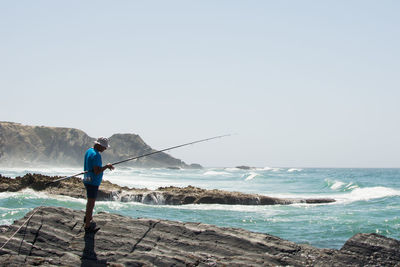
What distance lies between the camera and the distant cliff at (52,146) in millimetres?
115938

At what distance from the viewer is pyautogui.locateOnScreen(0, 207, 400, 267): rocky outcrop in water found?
299 inches

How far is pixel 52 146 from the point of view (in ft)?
427

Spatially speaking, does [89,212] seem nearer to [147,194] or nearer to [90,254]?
[90,254]

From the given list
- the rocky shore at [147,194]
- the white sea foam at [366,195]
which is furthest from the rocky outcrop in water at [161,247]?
the white sea foam at [366,195]

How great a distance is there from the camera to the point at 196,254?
25.7 feet

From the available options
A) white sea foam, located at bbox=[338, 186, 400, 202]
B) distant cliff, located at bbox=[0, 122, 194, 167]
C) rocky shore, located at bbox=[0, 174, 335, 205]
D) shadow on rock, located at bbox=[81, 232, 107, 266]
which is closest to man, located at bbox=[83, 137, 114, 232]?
shadow on rock, located at bbox=[81, 232, 107, 266]

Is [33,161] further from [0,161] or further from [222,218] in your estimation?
[222,218]

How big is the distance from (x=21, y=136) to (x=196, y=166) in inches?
3077

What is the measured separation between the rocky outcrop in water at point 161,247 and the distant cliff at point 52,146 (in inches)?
4123

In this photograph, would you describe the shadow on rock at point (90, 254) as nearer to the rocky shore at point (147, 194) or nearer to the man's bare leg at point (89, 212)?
the man's bare leg at point (89, 212)

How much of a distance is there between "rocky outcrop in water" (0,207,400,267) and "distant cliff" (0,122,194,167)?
105 m

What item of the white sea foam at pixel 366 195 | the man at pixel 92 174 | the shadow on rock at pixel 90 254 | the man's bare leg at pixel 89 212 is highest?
the man at pixel 92 174

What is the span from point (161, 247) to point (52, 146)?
425 ft

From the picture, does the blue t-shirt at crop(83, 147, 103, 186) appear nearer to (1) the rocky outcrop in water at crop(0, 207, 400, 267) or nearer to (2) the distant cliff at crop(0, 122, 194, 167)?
(1) the rocky outcrop in water at crop(0, 207, 400, 267)
